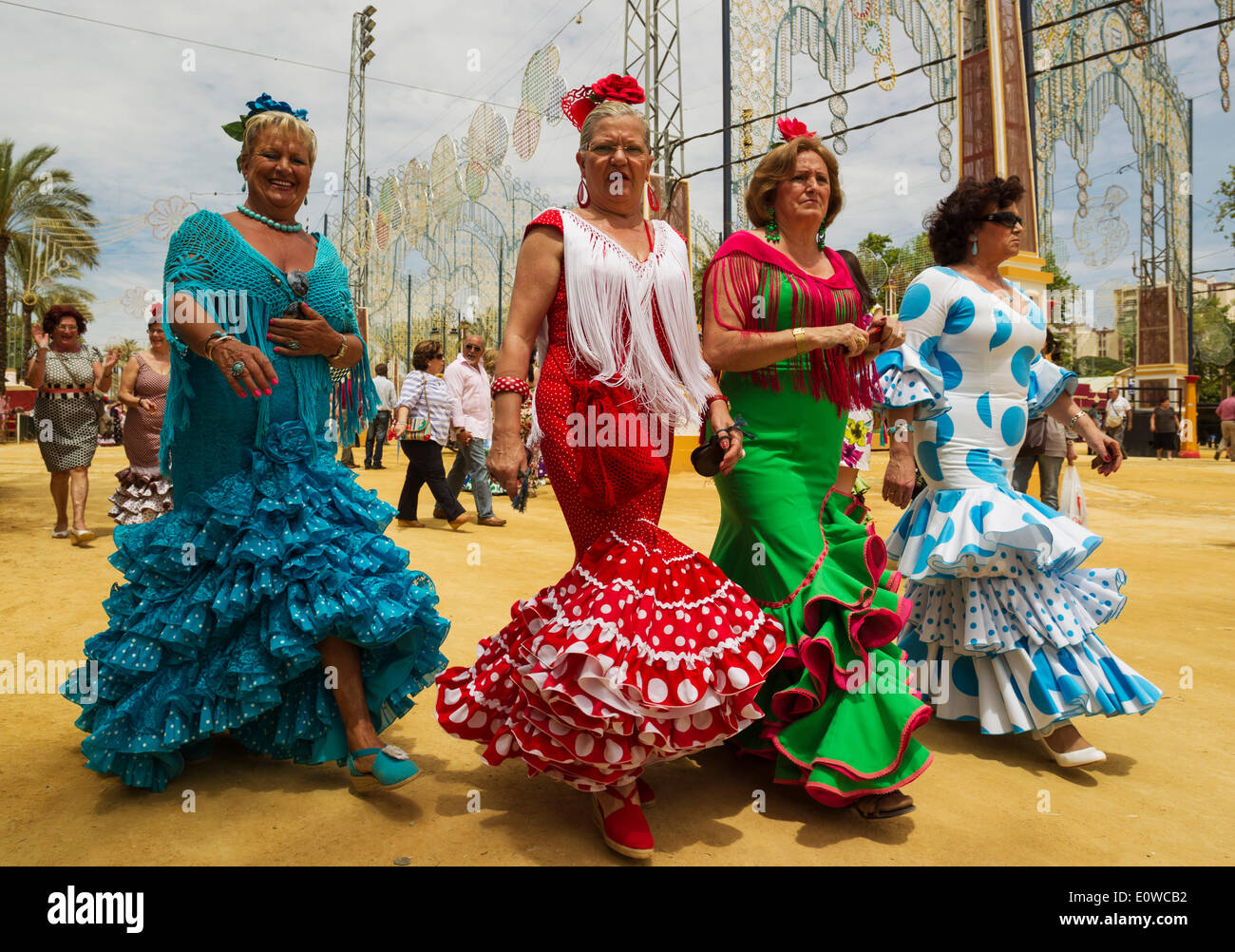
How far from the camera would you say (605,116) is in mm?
2508

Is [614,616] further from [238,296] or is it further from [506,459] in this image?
[238,296]

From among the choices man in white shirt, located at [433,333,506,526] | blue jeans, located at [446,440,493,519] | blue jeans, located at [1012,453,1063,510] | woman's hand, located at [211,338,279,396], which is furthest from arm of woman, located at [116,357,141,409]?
blue jeans, located at [1012,453,1063,510]

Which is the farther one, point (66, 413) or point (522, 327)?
point (66, 413)

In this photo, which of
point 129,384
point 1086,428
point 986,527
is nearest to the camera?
point 986,527

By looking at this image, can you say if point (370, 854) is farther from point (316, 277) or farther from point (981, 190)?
point (981, 190)

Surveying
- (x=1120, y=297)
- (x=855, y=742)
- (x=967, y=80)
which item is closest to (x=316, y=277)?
(x=855, y=742)

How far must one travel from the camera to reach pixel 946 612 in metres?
3.38

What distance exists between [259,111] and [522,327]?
3.92 feet

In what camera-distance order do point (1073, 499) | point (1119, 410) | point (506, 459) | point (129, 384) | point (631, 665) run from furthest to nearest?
point (1119, 410), point (129, 384), point (1073, 499), point (506, 459), point (631, 665)

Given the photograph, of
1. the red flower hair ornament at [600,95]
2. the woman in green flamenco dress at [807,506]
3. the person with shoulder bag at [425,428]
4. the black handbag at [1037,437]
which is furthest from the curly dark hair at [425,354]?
the red flower hair ornament at [600,95]

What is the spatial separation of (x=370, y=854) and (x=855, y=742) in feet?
4.75

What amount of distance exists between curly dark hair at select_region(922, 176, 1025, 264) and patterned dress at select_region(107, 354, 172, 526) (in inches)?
242

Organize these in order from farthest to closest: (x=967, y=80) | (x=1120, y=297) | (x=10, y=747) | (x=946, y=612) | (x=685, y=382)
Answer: (x=1120, y=297)
(x=967, y=80)
(x=946, y=612)
(x=10, y=747)
(x=685, y=382)

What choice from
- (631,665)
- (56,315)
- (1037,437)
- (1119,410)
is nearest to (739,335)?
(631,665)
